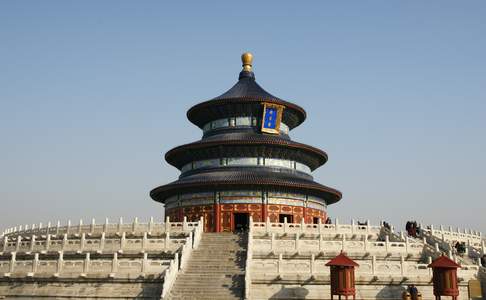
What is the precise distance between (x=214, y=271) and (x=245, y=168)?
780 inches

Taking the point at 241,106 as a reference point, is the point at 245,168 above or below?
below

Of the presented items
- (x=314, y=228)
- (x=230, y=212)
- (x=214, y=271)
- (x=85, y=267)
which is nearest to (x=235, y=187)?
(x=230, y=212)

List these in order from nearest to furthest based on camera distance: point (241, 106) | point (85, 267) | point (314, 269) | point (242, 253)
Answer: point (314, 269), point (85, 267), point (242, 253), point (241, 106)

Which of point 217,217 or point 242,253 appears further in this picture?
point 217,217

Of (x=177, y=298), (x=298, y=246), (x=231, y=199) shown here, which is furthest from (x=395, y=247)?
(x=231, y=199)

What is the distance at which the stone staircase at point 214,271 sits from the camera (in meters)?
24.9

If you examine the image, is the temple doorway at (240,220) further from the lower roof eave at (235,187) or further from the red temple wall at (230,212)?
the lower roof eave at (235,187)

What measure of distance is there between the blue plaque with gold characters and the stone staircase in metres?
17.4

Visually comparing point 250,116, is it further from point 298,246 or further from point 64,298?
point 64,298

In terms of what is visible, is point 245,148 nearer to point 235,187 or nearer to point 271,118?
point 235,187

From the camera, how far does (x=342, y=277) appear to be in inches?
930

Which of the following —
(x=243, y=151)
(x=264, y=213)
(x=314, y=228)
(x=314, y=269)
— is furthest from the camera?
(x=243, y=151)

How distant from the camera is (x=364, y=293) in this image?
2573cm

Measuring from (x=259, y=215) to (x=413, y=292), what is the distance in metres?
20.3
